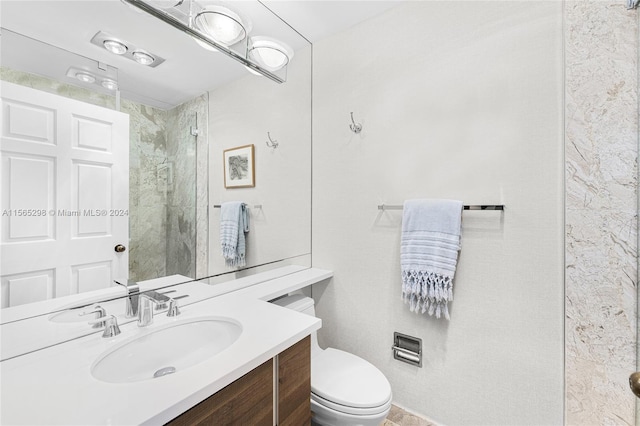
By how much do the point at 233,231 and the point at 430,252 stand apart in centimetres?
100

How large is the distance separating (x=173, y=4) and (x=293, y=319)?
1.32m

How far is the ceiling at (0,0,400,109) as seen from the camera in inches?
35.6

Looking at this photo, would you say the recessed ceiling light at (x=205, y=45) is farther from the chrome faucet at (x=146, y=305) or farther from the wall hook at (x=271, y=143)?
the chrome faucet at (x=146, y=305)

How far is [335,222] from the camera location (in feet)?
5.98

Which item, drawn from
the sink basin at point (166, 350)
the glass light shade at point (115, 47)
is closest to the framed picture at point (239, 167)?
the glass light shade at point (115, 47)

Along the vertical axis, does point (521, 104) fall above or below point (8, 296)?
above

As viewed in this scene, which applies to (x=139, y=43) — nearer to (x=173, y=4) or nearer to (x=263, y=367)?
(x=173, y=4)

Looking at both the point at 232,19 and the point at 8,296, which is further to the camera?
the point at 232,19

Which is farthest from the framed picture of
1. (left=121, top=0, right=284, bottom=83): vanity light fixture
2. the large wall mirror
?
(left=121, top=0, right=284, bottom=83): vanity light fixture

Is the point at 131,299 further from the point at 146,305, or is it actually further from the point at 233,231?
the point at 233,231

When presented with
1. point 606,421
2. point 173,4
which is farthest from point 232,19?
point 606,421

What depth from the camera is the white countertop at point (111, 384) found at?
2.04ft

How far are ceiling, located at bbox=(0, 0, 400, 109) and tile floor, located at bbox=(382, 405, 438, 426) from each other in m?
1.87

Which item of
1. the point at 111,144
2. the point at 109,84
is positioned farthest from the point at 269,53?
the point at 111,144
